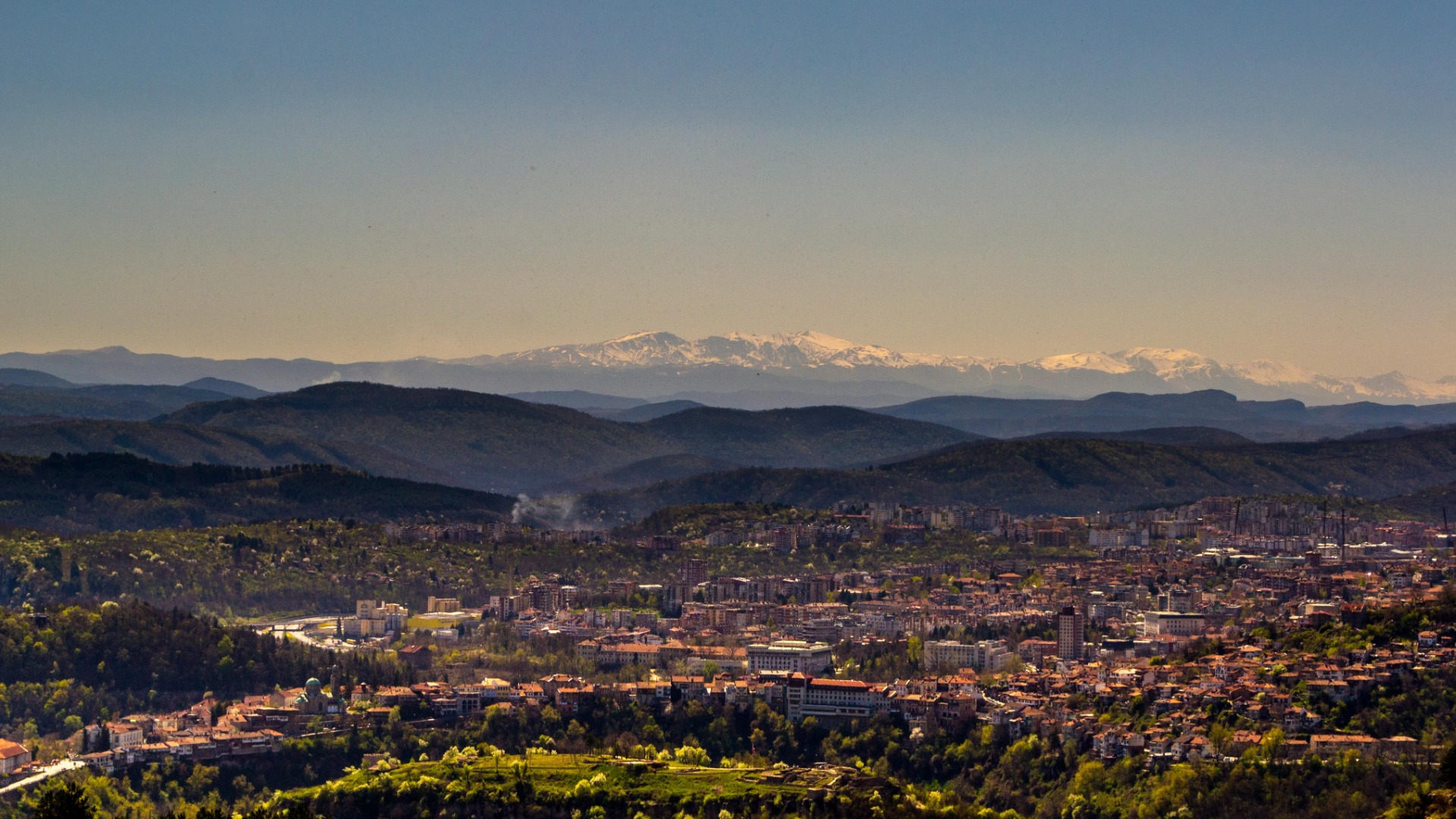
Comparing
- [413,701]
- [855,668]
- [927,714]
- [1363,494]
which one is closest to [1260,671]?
[927,714]

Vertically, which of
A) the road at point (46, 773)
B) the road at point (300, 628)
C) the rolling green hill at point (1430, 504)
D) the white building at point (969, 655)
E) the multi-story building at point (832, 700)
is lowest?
the road at point (46, 773)

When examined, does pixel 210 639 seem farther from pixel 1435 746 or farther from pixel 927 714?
pixel 1435 746

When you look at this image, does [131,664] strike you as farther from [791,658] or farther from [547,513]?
[547,513]

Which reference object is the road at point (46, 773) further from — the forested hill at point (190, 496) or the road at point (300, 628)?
the forested hill at point (190, 496)

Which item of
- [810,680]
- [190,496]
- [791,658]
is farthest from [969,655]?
[190,496]

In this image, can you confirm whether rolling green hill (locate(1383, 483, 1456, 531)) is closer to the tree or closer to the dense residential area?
the dense residential area

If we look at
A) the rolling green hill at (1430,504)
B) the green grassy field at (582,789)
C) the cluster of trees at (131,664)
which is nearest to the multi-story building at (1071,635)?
the cluster of trees at (131,664)

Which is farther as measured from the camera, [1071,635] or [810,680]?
[1071,635]
